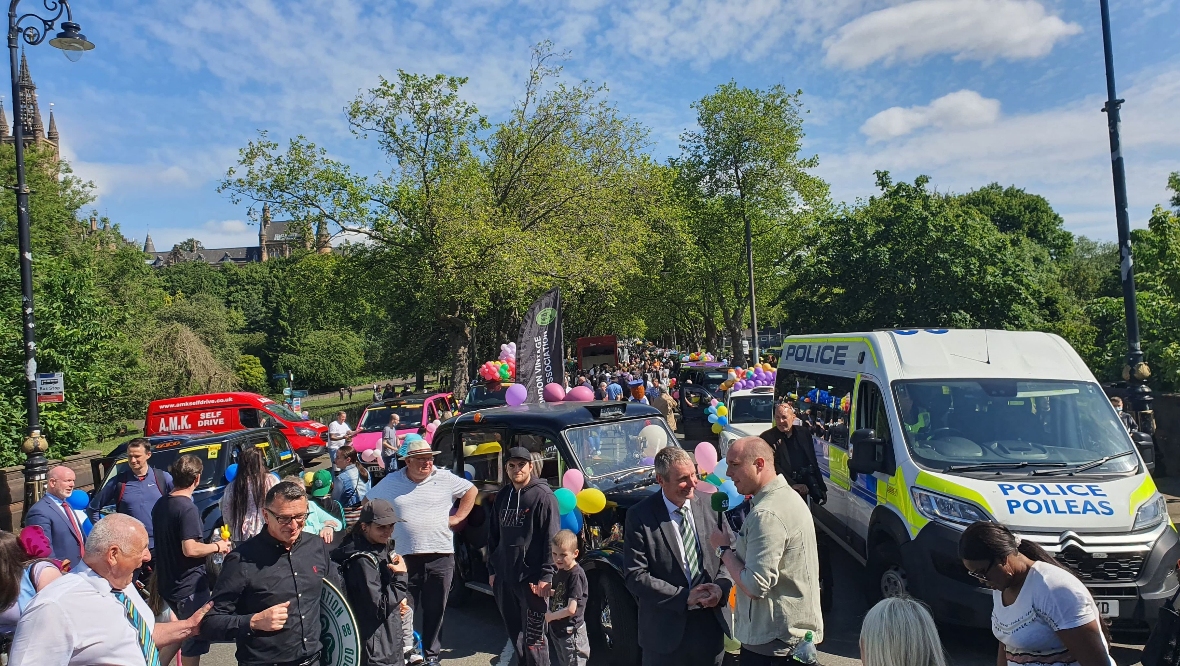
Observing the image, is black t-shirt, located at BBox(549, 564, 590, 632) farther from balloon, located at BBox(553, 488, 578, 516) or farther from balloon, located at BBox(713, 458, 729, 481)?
balloon, located at BBox(713, 458, 729, 481)

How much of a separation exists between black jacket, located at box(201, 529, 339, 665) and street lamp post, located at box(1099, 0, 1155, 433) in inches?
460

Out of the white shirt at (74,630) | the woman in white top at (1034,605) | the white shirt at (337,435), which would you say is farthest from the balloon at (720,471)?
the white shirt at (337,435)

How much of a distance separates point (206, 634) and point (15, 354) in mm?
16681

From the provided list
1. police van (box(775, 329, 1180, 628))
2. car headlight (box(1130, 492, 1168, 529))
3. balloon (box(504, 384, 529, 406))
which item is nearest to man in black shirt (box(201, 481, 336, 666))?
police van (box(775, 329, 1180, 628))

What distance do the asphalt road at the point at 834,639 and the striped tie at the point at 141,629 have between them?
10.4 feet

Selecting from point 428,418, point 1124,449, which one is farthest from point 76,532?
point 428,418

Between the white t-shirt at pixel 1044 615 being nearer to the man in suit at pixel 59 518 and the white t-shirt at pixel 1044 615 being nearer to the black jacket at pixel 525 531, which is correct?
the black jacket at pixel 525 531

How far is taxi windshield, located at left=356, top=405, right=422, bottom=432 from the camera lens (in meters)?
17.8

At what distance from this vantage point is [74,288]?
62.0ft

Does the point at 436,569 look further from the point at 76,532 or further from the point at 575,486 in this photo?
the point at 76,532

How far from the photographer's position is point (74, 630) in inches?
109

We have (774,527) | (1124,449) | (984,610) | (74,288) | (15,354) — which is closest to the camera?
(774,527)

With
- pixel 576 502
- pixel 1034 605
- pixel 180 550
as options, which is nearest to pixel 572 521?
pixel 576 502

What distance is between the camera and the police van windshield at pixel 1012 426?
5.86 m
